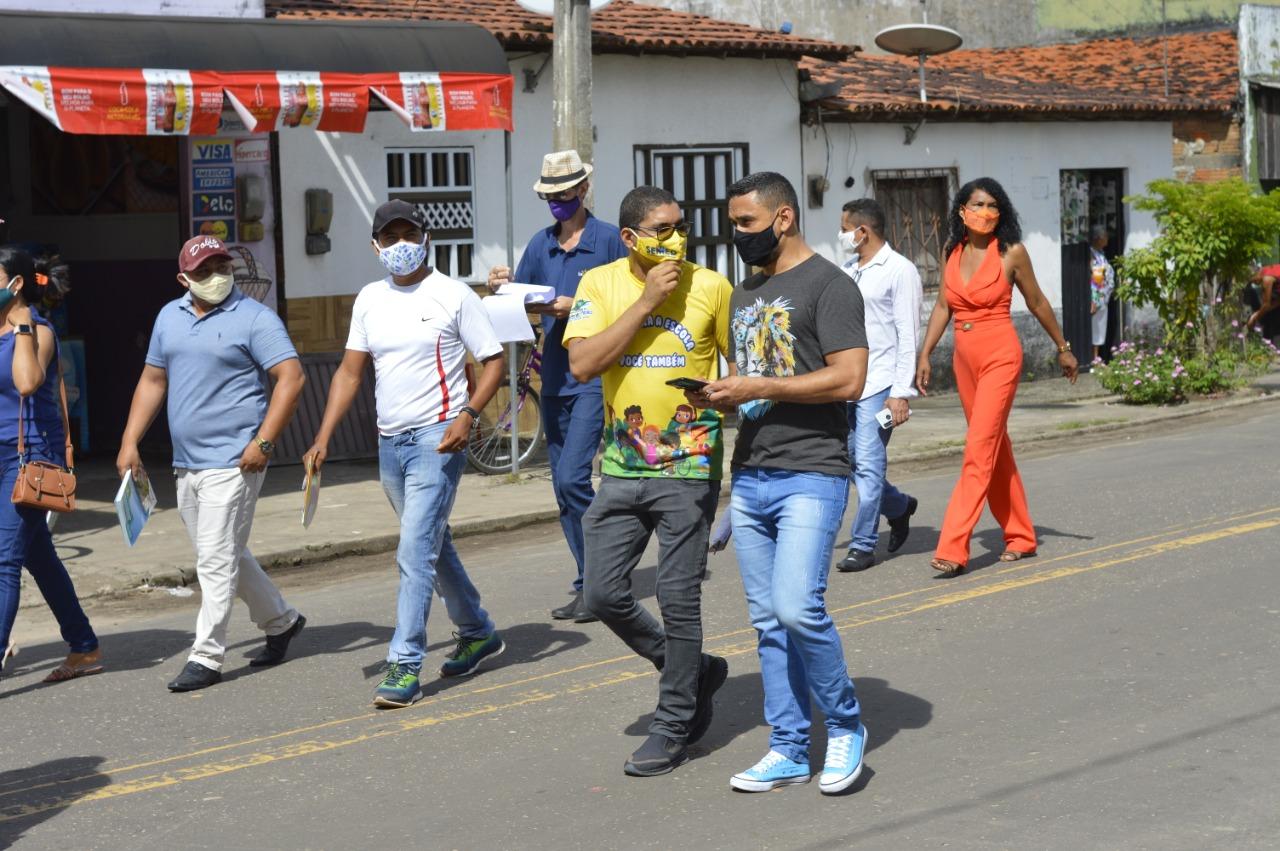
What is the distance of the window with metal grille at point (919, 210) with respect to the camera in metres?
20.0

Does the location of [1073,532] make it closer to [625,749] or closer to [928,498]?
[928,498]

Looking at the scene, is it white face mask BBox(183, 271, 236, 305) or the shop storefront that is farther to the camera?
the shop storefront

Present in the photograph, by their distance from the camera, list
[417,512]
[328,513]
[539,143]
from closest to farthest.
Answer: [417,512], [328,513], [539,143]

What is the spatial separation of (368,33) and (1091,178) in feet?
40.5

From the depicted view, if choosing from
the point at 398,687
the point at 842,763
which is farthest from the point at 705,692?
the point at 398,687

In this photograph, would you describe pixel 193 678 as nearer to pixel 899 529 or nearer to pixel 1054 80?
pixel 899 529

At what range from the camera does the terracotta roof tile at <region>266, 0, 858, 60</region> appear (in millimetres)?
15820

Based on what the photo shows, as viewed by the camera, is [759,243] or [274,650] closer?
[759,243]

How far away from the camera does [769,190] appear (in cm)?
567

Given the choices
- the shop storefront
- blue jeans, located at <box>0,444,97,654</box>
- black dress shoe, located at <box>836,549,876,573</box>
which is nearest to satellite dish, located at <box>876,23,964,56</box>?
the shop storefront

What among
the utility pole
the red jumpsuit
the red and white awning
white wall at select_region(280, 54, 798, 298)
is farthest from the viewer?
white wall at select_region(280, 54, 798, 298)

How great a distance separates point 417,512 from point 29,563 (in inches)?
73.5

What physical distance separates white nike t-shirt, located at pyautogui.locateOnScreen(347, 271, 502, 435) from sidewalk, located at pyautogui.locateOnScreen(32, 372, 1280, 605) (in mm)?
3494

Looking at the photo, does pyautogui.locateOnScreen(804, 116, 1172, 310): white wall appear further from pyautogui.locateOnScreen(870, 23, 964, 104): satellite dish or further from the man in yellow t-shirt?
the man in yellow t-shirt
